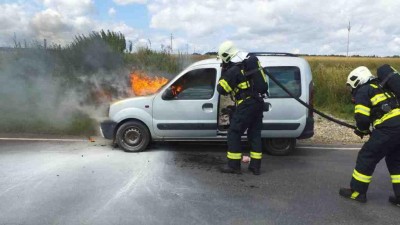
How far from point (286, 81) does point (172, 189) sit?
3.28m

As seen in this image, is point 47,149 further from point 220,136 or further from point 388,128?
point 388,128

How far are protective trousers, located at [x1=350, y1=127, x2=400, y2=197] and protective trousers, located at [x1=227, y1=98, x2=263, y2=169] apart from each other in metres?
1.70

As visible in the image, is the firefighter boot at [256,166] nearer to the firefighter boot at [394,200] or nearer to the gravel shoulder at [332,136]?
the firefighter boot at [394,200]

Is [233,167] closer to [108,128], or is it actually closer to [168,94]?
[168,94]

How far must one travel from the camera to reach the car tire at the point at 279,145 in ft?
26.2

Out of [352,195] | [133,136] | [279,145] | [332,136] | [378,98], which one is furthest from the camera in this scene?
[332,136]

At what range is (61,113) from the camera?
11.2 metres

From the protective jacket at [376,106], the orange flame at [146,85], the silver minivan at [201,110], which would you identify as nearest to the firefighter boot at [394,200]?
the protective jacket at [376,106]

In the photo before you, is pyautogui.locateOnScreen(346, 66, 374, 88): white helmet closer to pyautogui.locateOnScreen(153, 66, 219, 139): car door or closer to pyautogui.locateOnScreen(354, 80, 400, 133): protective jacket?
pyautogui.locateOnScreen(354, 80, 400, 133): protective jacket

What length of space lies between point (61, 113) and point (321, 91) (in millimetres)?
9983

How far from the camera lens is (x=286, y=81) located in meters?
7.72

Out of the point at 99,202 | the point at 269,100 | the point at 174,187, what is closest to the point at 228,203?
the point at 174,187

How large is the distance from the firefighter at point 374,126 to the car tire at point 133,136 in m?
3.91

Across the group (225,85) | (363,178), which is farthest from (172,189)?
(363,178)
